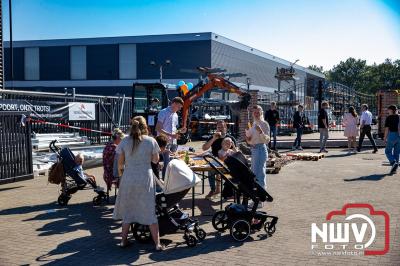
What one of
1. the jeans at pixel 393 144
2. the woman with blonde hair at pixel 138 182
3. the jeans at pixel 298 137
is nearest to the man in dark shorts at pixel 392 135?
the jeans at pixel 393 144

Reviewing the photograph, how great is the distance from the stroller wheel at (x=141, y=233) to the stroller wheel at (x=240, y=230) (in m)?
1.20

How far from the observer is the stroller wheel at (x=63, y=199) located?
28.5ft

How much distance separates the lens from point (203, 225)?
7.17 m

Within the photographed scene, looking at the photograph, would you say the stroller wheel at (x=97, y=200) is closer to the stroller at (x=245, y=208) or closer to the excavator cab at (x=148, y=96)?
the stroller at (x=245, y=208)

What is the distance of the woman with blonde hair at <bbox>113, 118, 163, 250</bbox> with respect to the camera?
577 centimetres

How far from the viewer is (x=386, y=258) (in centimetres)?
548

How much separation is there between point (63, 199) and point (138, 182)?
11.7 ft

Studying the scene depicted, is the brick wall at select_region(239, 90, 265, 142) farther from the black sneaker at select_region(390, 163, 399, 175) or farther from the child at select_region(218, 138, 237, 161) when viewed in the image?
the child at select_region(218, 138, 237, 161)

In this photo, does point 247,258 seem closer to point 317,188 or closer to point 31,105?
point 317,188

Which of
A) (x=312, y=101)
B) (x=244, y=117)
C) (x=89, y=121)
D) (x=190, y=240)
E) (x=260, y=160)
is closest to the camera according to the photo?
(x=190, y=240)

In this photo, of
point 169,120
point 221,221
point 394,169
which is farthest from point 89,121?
point 221,221

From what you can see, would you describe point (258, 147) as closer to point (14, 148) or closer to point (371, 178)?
point (371, 178)

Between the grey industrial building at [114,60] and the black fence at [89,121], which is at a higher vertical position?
the grey industrial building at [114,60]

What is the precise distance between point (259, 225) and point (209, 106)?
22.7 meters
